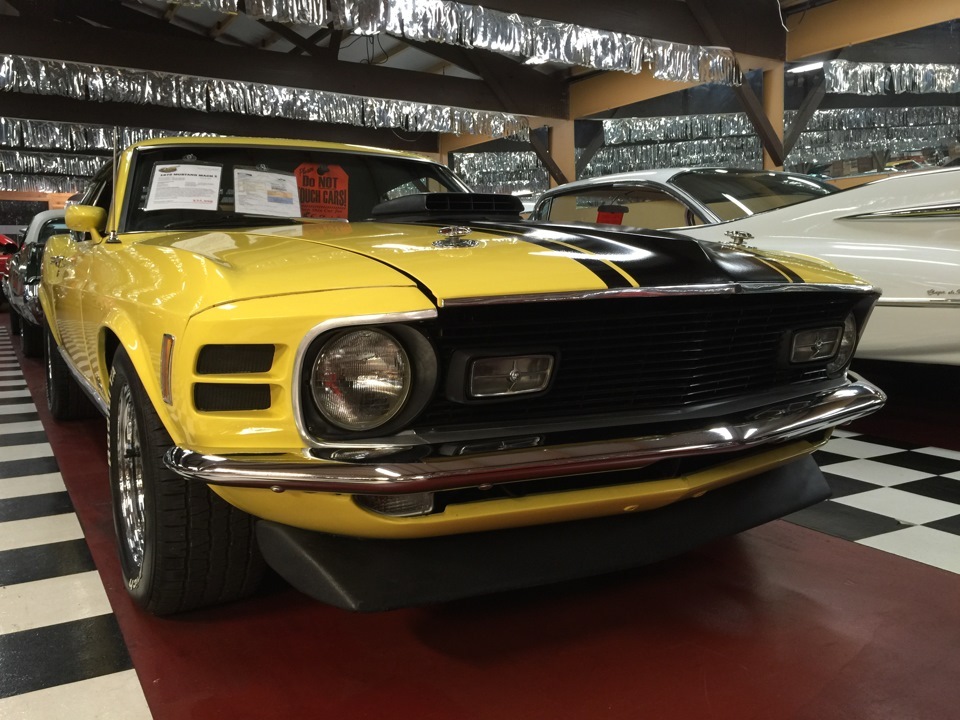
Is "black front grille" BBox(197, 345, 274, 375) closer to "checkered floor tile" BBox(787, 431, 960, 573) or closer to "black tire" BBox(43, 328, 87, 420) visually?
"checkered floor tile" BBox(787, 431, 960, 573)

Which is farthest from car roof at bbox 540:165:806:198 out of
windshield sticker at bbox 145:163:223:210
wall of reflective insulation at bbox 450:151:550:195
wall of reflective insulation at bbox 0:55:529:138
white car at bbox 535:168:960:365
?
wall of reflective insulation at bbox 450:151:550:195

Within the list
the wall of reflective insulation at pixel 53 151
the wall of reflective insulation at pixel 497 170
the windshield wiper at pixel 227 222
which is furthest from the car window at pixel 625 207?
the wall of reflective insulation at pixel 497 170

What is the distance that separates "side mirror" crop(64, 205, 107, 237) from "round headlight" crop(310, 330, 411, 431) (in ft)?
4.72

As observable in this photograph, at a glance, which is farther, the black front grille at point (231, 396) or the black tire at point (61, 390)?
the black tire at point (61, 390)

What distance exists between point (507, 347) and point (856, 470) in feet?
6.44

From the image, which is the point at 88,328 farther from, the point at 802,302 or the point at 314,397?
the point at 802,302

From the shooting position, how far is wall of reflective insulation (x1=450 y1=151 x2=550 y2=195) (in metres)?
12.5

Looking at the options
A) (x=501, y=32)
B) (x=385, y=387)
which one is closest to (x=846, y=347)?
(x=385, y=387)

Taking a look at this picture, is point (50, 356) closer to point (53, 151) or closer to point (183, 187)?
point (183, 187)

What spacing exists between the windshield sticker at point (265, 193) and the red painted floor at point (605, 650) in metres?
1.05

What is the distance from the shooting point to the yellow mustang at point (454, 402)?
3.98ft

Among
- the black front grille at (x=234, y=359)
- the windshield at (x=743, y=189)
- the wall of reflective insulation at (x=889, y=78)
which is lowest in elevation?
the black front grille at (x=234, y=359)

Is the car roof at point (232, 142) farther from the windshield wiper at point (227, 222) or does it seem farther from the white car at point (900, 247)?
the white car at point (900, 247)

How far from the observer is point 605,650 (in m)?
1.52
